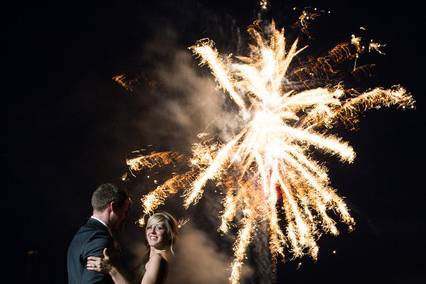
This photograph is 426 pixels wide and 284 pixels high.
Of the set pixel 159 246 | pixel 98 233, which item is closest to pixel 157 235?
pixel 159 246

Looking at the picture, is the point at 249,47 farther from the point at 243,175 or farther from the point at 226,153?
the point at 243,175

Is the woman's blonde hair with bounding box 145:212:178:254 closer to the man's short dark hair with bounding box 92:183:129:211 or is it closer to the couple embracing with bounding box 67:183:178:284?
the couple embracing with bounding box 67:183:178:284

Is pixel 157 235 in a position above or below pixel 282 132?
below

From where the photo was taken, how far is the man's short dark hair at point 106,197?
3.51 meters

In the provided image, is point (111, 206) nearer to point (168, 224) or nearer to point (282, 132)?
point (168, 224)

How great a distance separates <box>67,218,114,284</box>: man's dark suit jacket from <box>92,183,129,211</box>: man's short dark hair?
14 cm

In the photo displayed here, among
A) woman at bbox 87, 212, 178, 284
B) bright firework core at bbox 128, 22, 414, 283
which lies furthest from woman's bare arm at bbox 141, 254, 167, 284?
bright firework core at bbox 128, 22, 414, 283

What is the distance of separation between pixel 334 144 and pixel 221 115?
4219 mm

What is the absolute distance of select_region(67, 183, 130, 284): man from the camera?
3.26m

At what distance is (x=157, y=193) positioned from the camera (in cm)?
1409

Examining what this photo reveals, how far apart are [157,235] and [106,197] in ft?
2.31

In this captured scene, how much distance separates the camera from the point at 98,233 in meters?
3.33

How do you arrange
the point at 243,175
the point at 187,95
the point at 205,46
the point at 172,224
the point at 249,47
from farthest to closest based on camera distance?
the point at 187,95 < the point at 243,175 < the point at 249,47 < the point at 205,46 < the point at 172,224

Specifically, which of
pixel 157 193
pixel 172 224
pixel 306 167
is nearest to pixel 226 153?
pixel 306 167
